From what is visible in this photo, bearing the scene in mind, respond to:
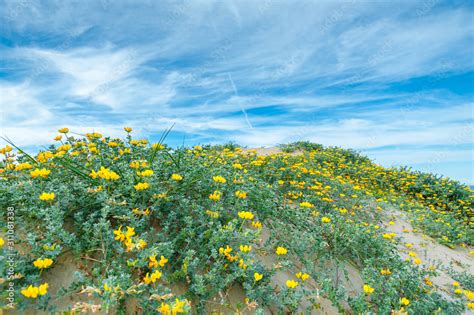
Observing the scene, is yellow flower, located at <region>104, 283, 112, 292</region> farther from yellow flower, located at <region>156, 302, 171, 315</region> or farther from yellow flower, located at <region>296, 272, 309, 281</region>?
yellow flower, located at <region>296, 272, 309, 281</region>

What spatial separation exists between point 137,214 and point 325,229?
9.55 feet

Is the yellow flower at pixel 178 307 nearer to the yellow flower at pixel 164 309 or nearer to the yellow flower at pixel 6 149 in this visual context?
the yellow flower at pixel 164 309

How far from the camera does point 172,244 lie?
3150 mm

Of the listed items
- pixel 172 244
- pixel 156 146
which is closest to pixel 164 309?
pixel 172 244

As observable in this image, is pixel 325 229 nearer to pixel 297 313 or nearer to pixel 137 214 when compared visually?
pixel 297 313

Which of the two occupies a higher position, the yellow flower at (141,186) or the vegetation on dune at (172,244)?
the yellow flower at (141,186)

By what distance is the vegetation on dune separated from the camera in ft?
8.49

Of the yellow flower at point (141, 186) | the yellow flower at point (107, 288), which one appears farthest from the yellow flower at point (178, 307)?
the yellow flower at point (141, 186)

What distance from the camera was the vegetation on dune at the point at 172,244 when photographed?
2588 millimetres

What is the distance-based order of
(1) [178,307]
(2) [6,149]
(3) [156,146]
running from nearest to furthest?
(1) [178,307]
(2) [6,149]
(3) [156,146]

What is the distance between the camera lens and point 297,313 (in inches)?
120

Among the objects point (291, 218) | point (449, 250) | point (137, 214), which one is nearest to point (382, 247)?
point (291, 218)

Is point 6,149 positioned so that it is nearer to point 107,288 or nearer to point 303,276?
point 107,288

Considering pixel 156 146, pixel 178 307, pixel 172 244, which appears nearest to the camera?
pixel 178 307
